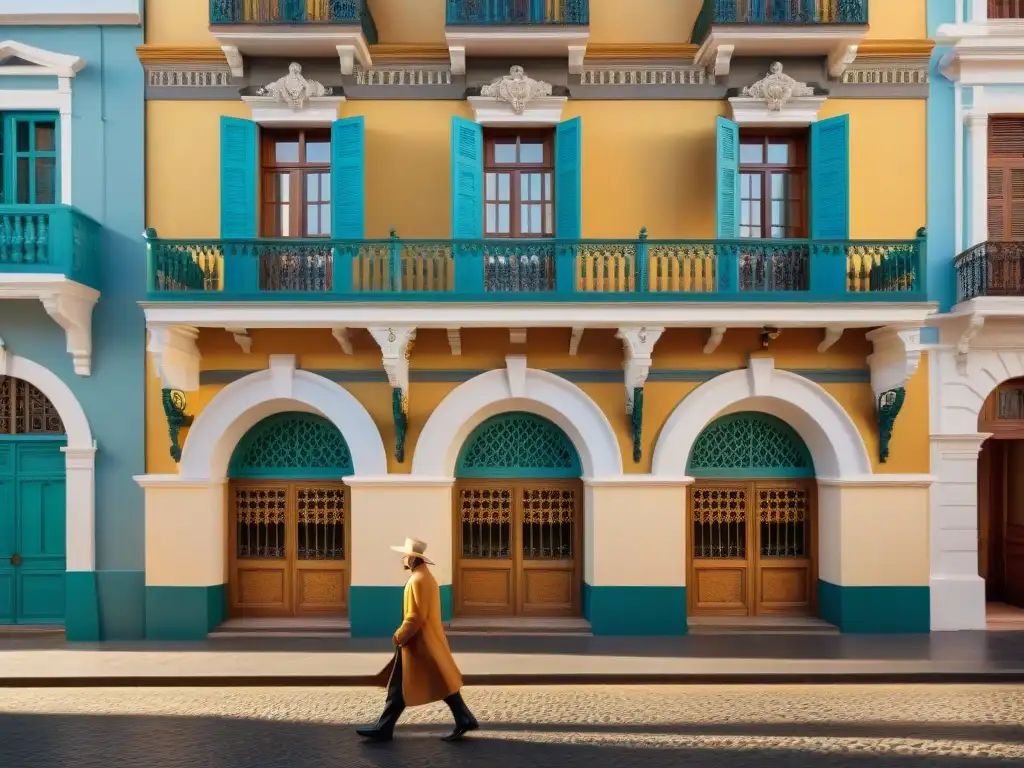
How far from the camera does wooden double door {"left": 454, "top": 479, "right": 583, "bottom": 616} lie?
11531mm

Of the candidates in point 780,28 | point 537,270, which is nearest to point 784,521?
point 537,270

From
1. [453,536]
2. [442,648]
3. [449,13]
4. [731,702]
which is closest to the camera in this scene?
[442,648]

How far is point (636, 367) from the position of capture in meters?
10.6

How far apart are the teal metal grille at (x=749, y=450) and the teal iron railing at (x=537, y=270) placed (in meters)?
2.12

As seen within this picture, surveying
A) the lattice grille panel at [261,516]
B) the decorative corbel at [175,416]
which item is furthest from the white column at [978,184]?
the decorative corbel at [175,416]

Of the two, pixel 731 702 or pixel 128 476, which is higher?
pixel 128 476

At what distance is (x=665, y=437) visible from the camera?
433 inches

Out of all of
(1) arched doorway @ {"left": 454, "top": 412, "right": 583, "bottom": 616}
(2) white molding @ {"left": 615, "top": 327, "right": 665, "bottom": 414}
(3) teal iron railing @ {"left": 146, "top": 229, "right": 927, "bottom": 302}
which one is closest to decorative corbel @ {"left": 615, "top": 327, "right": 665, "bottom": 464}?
(2) white molding @ {"left": 615, "top": 327, "right": 665, "bottom": 414}

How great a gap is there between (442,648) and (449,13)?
27.5 ft

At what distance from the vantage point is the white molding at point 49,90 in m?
11.0

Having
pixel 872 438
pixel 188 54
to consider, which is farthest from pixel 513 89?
pixel 872 438

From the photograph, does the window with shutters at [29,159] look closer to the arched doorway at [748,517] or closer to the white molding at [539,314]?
the white molding at [539,314]

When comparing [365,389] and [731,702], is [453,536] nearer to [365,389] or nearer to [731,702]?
[365,389]

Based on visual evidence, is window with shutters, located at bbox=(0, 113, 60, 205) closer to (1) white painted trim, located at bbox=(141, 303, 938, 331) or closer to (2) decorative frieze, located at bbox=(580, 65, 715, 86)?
(1) white painted trim, located at bbox=(141, 303, 938, 331)
